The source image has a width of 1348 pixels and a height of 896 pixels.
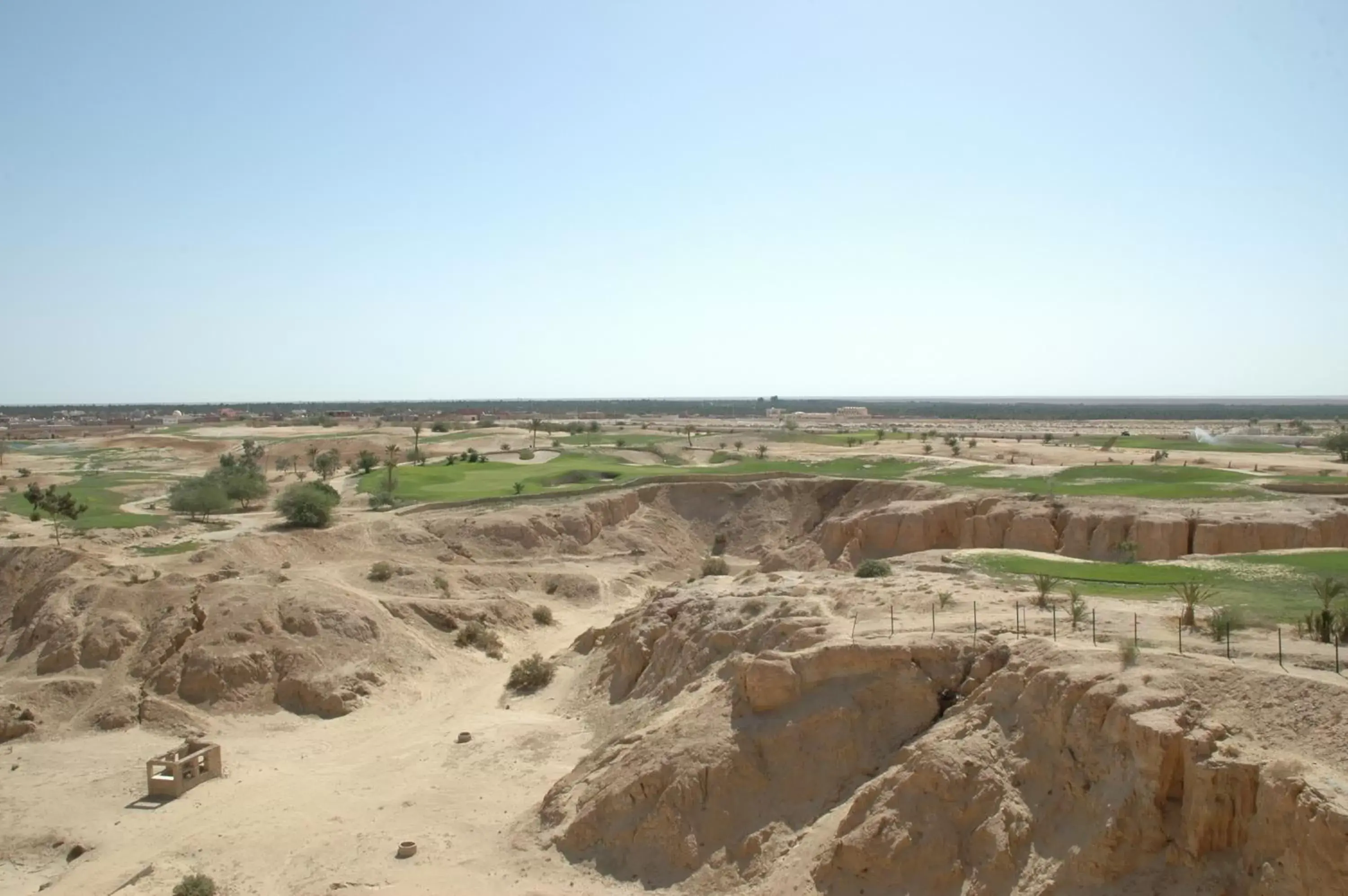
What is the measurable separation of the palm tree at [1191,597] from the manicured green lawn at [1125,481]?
1605 centimetres

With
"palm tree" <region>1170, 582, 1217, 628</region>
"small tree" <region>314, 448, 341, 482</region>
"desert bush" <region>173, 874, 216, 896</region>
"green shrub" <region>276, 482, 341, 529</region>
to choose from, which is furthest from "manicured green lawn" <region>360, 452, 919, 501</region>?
"desert bush" <region>173, 874, 216, 896</region>

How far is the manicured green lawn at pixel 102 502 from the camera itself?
130 ft

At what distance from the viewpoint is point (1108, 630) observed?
623 inches

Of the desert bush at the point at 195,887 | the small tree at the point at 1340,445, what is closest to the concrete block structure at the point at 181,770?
the desert bush at the point at 195,887

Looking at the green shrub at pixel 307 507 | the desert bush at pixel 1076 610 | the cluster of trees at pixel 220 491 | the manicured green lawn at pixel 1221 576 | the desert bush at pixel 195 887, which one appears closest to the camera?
the desert bush at pixel 195 887

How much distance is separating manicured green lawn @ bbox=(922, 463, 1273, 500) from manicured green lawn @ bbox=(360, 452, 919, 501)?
15.5 ft

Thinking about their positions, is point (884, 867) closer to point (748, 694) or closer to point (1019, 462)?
point (748, 694)

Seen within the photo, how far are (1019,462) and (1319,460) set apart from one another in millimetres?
16734

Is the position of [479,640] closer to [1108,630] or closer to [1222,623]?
[1108,630]

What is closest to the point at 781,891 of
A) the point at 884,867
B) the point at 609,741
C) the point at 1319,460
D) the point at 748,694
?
the point at 884,867

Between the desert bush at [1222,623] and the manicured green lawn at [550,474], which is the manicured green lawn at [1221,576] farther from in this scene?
the manicured green lawn at [550,474]

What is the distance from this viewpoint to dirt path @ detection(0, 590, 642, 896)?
16.5 meters

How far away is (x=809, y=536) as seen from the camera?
133 ft

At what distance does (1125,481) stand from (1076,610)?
27.1m
